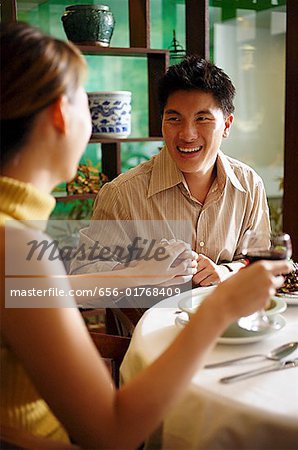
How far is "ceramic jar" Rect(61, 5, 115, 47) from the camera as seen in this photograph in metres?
3.22

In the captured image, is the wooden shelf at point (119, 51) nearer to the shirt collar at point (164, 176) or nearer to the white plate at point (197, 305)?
the shirt collar at point (164, 176)

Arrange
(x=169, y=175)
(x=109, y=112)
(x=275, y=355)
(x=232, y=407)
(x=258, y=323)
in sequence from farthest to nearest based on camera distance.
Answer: (x=109, y=112), (x=169, y=175), (x=258, y=323), (x=275, y=355), (x=232, y=407)

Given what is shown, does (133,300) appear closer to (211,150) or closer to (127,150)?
(211,150)

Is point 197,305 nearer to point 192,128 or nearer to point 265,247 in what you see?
point 265,247

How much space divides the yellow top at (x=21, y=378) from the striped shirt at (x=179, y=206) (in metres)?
1.11

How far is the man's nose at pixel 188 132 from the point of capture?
240 centimetres

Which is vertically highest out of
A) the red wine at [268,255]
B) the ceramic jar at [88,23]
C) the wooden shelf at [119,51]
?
the ceramic jar at [88,23]

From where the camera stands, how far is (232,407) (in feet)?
4.03

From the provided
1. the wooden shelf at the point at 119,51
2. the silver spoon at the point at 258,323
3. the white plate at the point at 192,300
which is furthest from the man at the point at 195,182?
the wooden shelf at the point at 119,51

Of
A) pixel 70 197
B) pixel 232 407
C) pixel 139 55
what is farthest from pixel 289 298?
pixel 139 55

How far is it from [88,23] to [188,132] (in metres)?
1.18

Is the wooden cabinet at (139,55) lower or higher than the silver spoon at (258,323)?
higher

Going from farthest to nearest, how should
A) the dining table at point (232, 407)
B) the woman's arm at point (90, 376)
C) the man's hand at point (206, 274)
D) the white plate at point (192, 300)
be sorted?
the man's hand at point (206, 274) → the white plate at point (192, 300) → the dining table at point (232, 407) → the woman's arm at point (90, 376)

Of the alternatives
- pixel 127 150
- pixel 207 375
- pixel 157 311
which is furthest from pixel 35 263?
pixel 127 150
